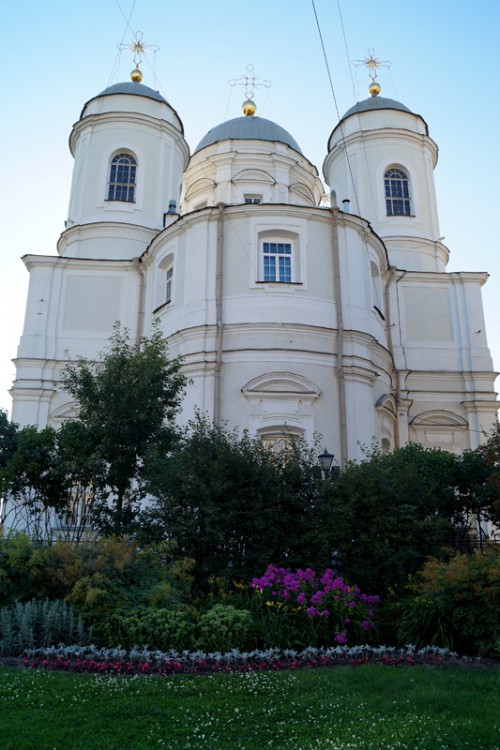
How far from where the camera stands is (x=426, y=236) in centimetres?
2997

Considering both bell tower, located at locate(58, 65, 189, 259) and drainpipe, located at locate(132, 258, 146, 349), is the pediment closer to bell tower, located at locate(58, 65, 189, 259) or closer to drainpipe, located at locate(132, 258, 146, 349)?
drainpipe, located at locate(132, 258, 146, 349)

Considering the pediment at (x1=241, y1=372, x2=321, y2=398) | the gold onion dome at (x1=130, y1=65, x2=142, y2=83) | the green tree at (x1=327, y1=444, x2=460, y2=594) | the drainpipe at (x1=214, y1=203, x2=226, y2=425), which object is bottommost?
the green tree at (x1=327, y1=444, x2=460, y2=594)

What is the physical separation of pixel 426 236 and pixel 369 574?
21361 mm

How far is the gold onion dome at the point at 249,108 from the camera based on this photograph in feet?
122

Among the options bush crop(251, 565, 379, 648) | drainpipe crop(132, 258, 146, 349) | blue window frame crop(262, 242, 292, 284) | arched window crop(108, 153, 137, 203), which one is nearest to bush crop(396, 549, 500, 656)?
bush crop(251, 565, 379, 648)

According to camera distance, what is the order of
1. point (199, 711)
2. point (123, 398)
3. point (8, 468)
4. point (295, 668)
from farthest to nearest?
point (8, 468)
point (123, 398)
point (295, 668)
point (199, 711)

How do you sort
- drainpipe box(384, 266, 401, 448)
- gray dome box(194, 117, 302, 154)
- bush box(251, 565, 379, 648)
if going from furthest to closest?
gray dome box(194, 117, 302, 154) < drainpipe box(384, 266, 401, 448) < bush box(251, 565, 379, 648)

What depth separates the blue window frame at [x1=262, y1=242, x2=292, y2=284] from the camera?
71.2 ft

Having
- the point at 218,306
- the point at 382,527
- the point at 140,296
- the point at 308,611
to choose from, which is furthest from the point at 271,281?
the point at 308,611

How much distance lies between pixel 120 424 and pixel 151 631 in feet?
22.7

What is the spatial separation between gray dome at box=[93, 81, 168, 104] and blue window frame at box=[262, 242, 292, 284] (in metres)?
13.2

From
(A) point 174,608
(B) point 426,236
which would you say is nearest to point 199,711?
(A) point 174,608

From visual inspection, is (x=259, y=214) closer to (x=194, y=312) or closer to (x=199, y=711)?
(x=194, y=312)

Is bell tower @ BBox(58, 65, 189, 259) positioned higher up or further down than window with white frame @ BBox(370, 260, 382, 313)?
higher up
